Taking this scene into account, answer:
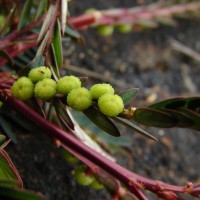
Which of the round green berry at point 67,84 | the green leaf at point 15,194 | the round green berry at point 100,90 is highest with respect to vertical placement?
the round green berry at point 67,84

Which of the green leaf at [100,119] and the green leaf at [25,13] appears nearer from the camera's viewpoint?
the green leaf at [100,119]

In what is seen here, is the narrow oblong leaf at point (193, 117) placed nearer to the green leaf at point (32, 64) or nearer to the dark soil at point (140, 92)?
the green leaf at point (32, 64)

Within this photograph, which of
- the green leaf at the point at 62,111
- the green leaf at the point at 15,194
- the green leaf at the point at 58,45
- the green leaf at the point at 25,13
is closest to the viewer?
the green leaf at the point at 15,194

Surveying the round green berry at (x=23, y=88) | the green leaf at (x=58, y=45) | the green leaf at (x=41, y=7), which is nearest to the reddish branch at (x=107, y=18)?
the green leaf at (x=41, y=7)

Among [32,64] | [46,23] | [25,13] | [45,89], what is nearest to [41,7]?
[25,13]

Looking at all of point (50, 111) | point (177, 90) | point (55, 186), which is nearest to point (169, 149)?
point (177, 90)

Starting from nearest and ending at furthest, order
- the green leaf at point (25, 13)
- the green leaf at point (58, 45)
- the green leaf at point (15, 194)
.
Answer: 1. the green leaf at point (15, 194)
2. the green leaf at point (58, 45)
3. the green leaf at point (25, 13)
